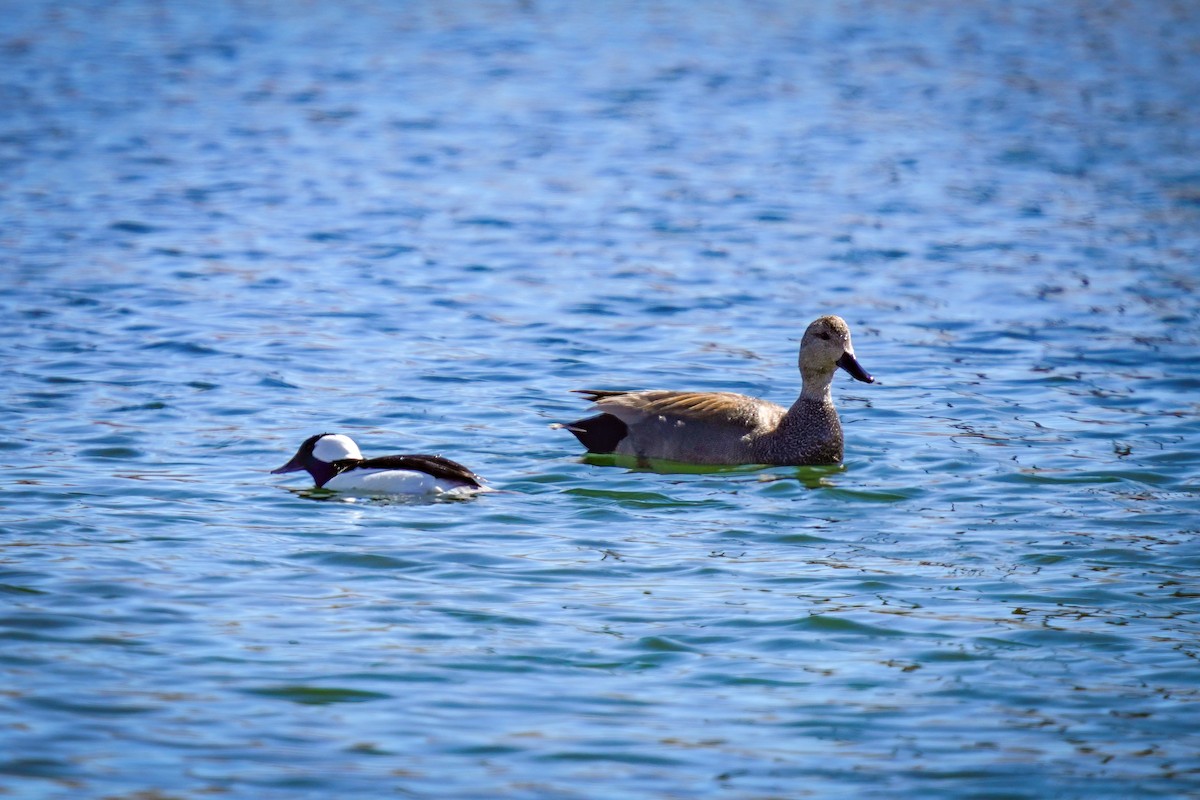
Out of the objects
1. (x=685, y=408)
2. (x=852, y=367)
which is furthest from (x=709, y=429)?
(x=852, y=367)

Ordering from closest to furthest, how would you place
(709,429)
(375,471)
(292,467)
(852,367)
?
(375,471) < (292,467) < (709,429) < (852,367)

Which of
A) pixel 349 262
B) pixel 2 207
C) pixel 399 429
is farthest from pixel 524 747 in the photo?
pixel 2 207

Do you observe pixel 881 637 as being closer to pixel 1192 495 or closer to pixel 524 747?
pixel 524 747

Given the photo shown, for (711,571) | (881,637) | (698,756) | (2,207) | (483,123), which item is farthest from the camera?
(483,123)

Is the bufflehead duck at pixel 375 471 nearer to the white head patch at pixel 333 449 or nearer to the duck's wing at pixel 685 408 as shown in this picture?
the white head patch at pixel 333 449

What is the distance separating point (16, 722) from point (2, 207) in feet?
47.8

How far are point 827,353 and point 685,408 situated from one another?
1.18 m

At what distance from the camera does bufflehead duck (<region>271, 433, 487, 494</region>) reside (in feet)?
33.1

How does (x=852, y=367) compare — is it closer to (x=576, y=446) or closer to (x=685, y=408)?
(x=685, y=408)

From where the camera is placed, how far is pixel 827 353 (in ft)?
38.7

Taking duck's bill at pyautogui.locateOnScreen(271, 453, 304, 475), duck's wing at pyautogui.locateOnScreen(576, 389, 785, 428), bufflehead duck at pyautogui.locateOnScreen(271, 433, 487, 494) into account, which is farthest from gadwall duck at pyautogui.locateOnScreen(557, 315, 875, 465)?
duck's bill at pyautogui.locateOnScreen(271, 453, 304, 475)

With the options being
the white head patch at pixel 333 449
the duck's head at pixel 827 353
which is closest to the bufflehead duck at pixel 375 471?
the white head patch at pixel 333 449

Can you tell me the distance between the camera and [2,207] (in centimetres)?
2020

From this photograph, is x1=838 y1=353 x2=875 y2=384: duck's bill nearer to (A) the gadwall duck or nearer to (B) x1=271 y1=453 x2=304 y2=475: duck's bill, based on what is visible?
(A) the gadwall duck
